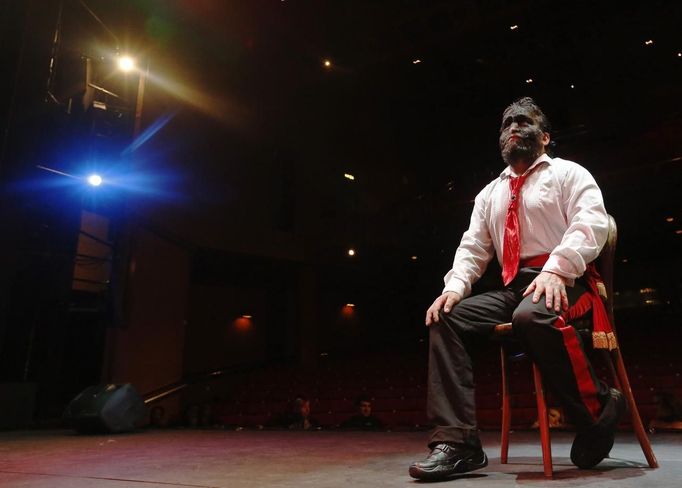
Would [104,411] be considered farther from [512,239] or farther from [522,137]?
[522,137]

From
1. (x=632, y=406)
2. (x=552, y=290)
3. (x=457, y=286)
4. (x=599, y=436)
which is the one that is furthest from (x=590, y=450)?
(x=457, y=286)

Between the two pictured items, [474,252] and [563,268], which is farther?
[474,252]

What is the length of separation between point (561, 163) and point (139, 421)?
388cm


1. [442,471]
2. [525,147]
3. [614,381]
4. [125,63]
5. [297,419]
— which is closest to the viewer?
[442,471]

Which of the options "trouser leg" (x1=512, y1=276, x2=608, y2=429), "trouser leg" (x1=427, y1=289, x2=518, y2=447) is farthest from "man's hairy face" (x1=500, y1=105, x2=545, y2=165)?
"trouser leg" (x1=512, y1=276, x2=608, y2=429)

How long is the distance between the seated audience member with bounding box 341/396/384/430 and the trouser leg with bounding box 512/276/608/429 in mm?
3481

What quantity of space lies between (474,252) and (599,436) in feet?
2.06

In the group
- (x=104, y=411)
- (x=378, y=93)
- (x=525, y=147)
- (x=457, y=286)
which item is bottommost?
(x=104, y=411)

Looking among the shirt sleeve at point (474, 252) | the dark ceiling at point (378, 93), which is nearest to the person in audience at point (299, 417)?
the shirt sleeve at point (474, 252)

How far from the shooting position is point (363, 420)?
4590 mm

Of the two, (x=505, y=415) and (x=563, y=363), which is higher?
(x=563, y=363)

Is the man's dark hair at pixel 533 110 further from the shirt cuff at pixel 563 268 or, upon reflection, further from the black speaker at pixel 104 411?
the black speaker at pixel 104 411

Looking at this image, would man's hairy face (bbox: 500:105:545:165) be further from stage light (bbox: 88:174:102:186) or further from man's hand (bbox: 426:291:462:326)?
stage light (bbox: 88:174:102:186)

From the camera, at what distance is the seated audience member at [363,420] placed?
4516 millimetres
